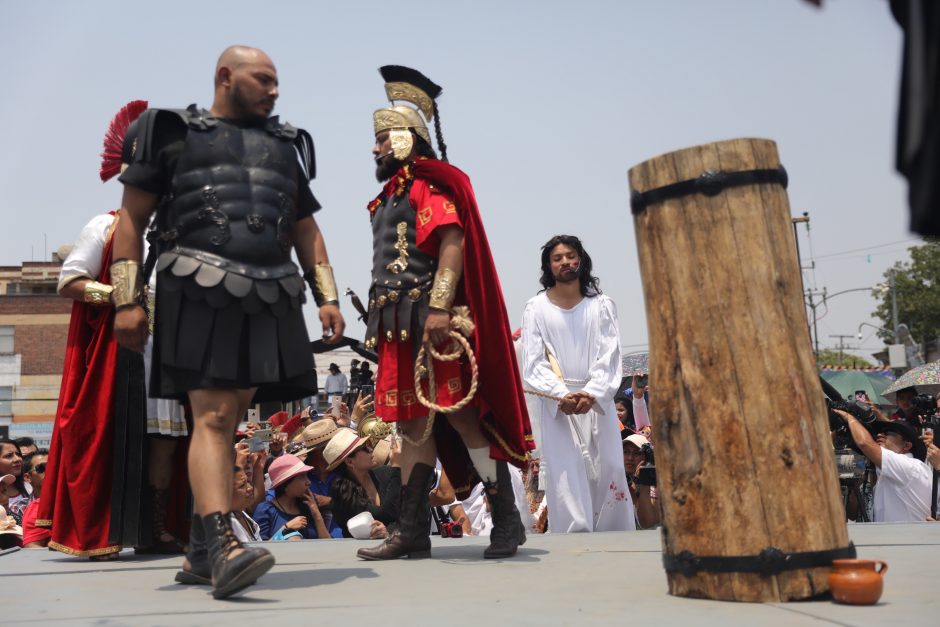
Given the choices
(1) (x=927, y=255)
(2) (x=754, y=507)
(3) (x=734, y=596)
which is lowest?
(3) (x=734, y=596)

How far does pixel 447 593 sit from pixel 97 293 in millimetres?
2158

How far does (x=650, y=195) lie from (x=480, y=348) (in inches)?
68.7

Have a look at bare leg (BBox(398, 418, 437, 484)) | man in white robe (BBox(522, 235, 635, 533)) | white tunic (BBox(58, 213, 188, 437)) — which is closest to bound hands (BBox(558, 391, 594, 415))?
man in white robe (BBox(522, 235, 635, 533))

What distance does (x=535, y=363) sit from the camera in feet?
22.3

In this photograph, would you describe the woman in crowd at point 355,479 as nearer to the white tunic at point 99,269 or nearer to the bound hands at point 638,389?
the white tunic at point 99,269

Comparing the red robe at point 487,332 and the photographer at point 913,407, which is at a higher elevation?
the red robe at point 487,332

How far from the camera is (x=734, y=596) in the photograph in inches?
112

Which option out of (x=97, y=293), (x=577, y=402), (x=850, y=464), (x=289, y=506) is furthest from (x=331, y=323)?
(x=850, y=464)

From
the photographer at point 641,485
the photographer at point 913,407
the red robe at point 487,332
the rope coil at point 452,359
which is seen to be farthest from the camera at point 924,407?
the rope coil at point 452,359

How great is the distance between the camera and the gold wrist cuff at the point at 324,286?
4.00 metres

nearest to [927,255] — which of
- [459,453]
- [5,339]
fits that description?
[5,339]

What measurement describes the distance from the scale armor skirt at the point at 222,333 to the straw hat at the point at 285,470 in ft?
11.5

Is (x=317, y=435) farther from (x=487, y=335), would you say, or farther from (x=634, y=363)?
(x=634, y=363)

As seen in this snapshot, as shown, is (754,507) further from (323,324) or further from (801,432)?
(323,324)
